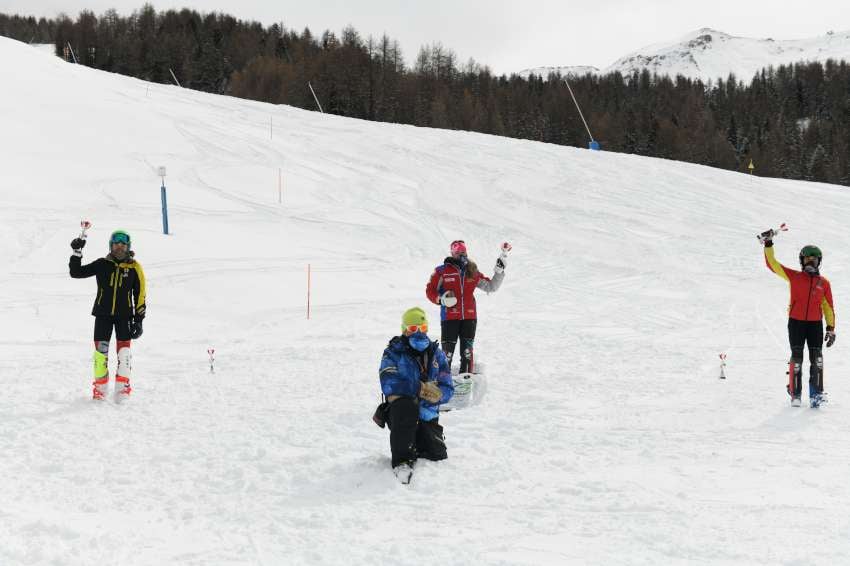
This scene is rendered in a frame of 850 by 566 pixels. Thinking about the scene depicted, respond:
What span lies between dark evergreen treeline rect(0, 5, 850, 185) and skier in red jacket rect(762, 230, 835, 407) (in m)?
60.6

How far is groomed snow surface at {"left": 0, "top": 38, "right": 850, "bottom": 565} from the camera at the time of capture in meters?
4.58

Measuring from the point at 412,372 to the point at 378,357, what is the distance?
180 inches

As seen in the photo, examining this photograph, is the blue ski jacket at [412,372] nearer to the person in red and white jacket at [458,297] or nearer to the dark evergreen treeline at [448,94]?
the person in red and white jacket at [458,297]

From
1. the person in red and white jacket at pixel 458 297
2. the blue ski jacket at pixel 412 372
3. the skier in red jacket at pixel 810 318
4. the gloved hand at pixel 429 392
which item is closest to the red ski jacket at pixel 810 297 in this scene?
the skier in red jacket at pixel 810 318

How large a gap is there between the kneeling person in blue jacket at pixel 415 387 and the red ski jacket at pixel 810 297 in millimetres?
4501

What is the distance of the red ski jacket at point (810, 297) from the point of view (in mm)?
7855

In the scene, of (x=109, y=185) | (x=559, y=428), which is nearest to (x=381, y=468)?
(x=559, y=428)

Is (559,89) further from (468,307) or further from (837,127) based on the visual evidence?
(468,307)

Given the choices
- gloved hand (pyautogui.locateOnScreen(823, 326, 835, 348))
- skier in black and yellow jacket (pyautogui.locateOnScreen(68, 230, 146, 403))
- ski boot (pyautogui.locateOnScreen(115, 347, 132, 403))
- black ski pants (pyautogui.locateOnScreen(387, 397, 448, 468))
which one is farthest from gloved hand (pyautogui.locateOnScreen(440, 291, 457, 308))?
gloved hand (pyautogui.locateOnScreen(823, 326, 835, 348))

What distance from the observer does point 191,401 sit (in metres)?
7.70

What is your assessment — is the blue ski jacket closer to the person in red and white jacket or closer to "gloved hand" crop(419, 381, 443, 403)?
"gloved hand" crop(419, 381, 443, 403)

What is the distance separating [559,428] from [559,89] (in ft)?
317

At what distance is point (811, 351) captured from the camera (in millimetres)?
7957

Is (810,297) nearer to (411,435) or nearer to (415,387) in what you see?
(415,387)
